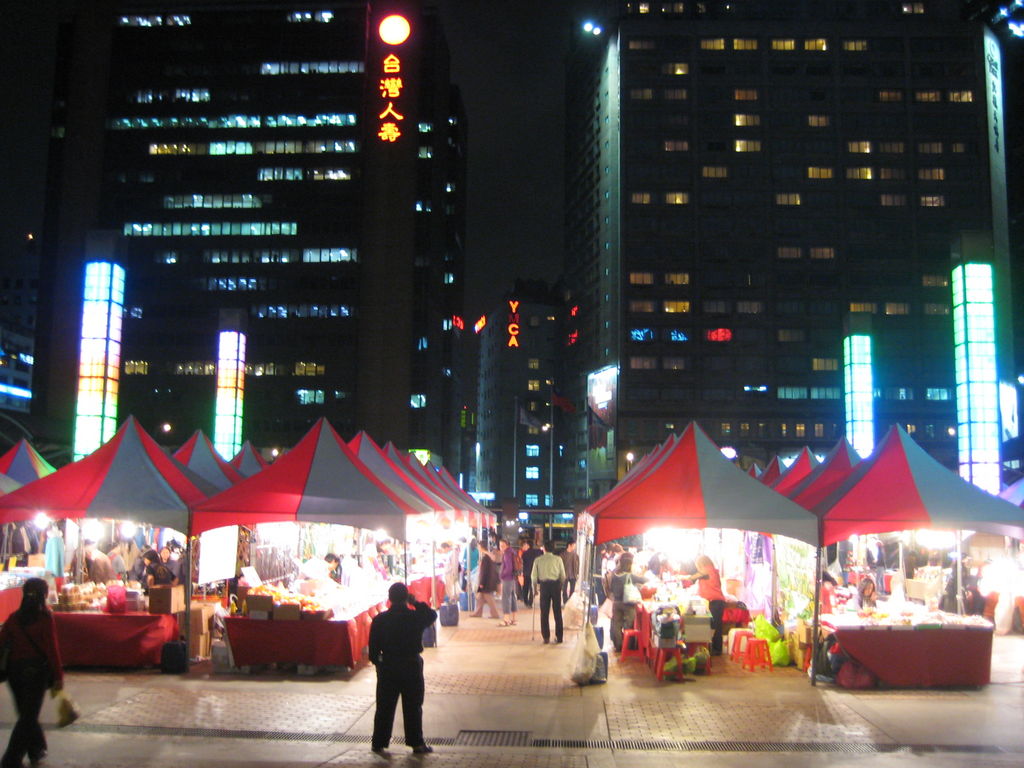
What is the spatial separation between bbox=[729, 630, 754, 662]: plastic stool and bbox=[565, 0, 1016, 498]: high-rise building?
260 feet

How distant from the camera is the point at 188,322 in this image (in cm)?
9338

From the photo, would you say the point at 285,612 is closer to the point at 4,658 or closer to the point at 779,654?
the point at 4,658

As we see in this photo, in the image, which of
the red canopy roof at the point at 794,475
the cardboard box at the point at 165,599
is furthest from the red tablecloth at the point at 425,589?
the red canopy roof at the point at 794,475

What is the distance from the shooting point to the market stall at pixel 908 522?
1248cm

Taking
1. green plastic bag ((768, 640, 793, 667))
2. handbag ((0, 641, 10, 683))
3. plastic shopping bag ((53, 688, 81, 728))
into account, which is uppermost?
handbag ((0, 641, 10, 683))

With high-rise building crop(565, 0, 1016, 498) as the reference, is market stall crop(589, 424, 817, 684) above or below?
below

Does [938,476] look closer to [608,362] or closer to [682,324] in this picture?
[682,324]

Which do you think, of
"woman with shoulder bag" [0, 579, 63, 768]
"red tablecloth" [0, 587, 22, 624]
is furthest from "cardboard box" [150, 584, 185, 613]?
"woman with shoulder bag" [0, 579, 63, 768]

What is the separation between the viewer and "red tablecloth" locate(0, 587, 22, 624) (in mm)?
15352

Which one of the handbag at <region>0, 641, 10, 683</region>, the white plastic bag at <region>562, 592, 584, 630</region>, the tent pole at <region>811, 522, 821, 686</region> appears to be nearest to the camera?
the handbag at <region>0, 641, 10, 683</region>

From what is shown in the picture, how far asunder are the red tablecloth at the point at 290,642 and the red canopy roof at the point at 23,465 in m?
11.4

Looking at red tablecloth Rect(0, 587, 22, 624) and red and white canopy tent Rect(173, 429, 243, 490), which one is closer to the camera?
red tablecloth Rect(0, 587, 22, 624)

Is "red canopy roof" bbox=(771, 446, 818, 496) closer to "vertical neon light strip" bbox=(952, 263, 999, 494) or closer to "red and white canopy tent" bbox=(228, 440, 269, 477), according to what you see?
"vertical neon light strip" bbox=(952, 263, 999, 494)

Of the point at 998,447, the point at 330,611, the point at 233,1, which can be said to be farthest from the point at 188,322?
the point at 330,611
